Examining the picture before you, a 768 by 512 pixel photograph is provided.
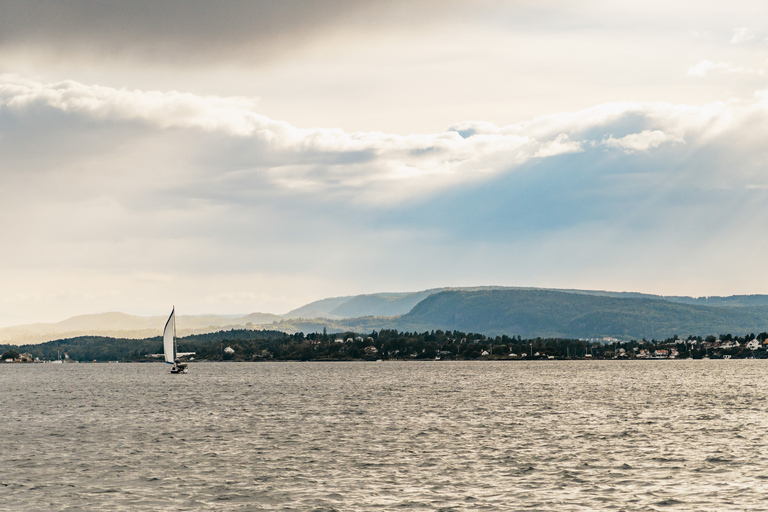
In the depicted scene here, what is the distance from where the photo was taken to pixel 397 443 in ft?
270

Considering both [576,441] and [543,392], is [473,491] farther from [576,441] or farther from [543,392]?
[543,392]

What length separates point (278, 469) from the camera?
2569 inches

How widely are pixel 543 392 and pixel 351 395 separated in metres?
44.2

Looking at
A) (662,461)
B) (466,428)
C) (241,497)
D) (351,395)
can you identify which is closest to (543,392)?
(351,395)

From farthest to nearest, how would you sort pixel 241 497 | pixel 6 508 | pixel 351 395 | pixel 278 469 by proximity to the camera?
pixel 351 395, pixel 278 469, pixel 241 497, pixel 6 508

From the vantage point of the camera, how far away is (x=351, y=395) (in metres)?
173

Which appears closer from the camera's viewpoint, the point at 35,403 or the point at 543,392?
the point at 35,403

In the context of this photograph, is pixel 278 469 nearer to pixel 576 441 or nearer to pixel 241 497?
pixel 241 497

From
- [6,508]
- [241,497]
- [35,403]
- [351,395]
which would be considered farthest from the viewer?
[351,395]

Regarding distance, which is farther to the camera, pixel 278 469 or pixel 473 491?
pixel 278 469

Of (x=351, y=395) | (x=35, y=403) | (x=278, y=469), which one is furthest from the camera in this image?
(x=351, y=395)

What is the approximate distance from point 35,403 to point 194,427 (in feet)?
228

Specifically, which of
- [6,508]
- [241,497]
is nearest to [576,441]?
[241,497]

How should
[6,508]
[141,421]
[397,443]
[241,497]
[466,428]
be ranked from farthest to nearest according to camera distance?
1. [141,421]
2. [466,428]
3. [397,443]
4. [241,497]
5. [6,508]
